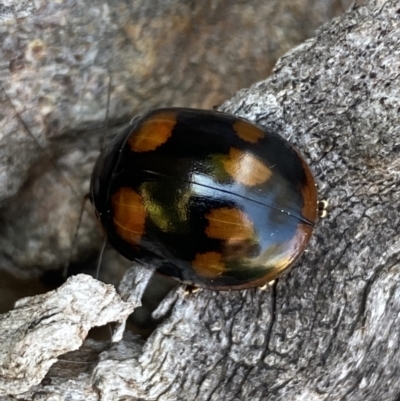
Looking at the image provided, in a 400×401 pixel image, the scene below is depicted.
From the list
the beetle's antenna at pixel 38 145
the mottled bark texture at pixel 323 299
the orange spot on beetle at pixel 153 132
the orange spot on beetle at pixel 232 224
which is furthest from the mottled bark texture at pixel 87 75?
the orange spot on beetle at pixel 232 224

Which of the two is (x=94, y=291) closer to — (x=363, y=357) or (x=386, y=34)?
(x=363, y=357)

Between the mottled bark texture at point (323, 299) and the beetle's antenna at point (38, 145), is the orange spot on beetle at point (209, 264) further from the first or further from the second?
the beetle's antenna at point (38, 145)

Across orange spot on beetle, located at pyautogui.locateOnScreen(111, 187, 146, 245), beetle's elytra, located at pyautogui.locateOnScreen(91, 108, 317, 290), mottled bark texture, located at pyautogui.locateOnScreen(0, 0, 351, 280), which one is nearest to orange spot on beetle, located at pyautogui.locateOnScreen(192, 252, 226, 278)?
beetle's elytra, located at pyautogui.locateOnScreen(91, 108, 317, 290)

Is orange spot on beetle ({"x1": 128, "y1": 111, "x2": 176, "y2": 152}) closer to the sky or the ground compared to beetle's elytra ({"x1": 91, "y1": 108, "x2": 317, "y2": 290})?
closer to the sky

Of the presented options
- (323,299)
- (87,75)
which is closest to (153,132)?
(87,75)

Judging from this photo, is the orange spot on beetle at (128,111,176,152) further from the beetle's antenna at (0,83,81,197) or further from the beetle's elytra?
the beetle's antenna at (0,83,81,197)

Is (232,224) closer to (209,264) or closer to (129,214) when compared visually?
(209,264)

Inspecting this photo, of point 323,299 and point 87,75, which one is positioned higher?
point 87,75
